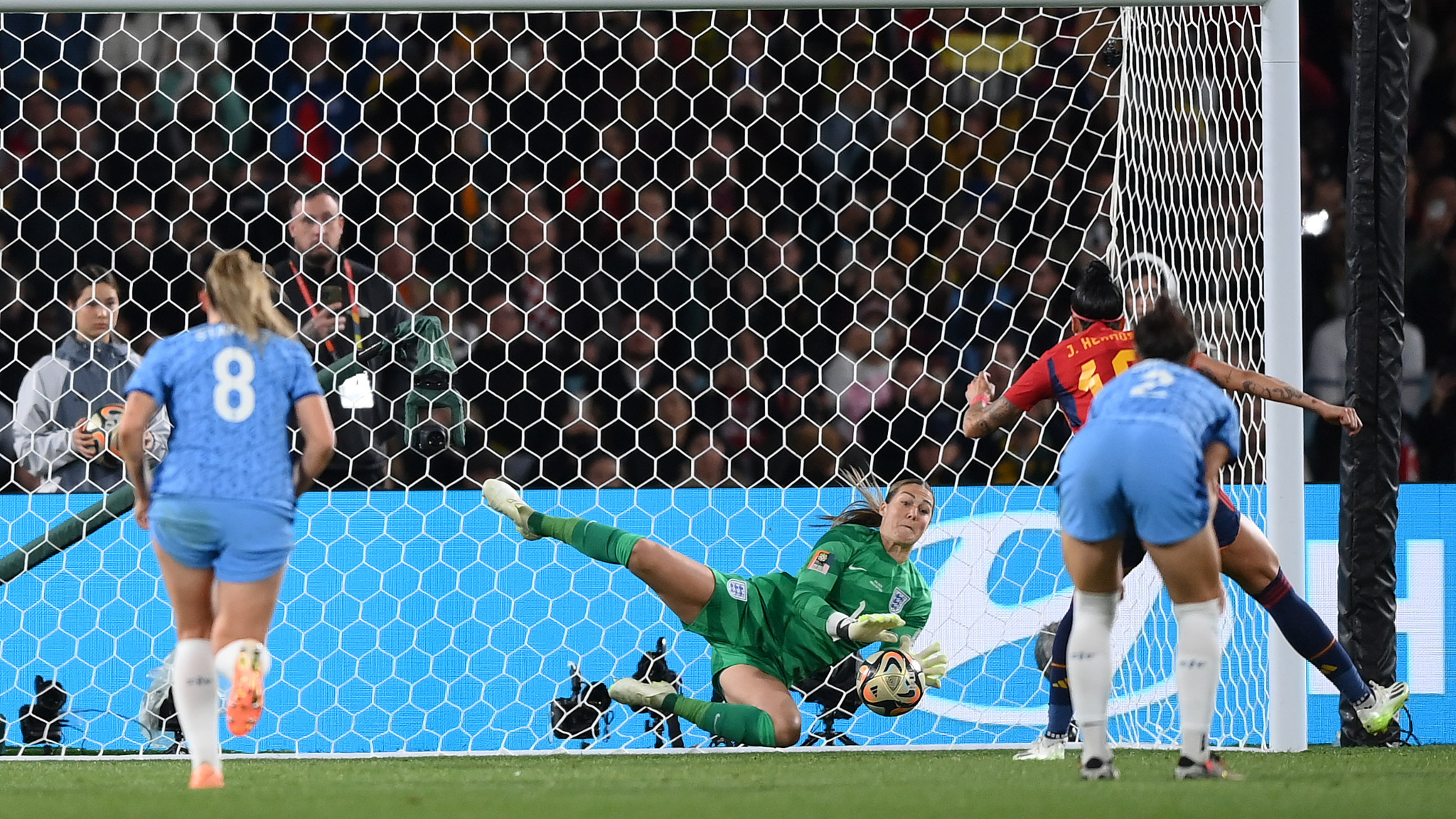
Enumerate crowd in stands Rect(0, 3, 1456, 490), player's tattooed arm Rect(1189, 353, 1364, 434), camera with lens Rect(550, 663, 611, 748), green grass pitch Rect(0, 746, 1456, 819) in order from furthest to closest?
crowd in stands Rect(0, 3, 1456, 490), camera with lens Rect(550, 663, 611, 748), player's tattooed arm Rect(1189, 353, 1364, 434), green grass pitch Rect(0, 746, 1456, 819)

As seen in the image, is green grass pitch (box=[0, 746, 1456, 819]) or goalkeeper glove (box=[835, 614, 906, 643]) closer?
green grass pitch (box=[0, 746, 1456, 819])

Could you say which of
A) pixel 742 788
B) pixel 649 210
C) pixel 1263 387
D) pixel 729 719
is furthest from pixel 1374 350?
pixel 649 210

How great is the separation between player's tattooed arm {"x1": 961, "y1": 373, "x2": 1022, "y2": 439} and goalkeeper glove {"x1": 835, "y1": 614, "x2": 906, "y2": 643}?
621 millimetres

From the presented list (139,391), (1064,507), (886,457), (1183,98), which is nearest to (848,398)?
(886,457)

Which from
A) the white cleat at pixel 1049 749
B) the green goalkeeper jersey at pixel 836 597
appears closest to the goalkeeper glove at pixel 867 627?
the green goalkeeper jersey at pixel 836 597

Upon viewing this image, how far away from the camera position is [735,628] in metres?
5.47

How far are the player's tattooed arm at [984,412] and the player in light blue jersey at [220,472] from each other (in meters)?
2.02

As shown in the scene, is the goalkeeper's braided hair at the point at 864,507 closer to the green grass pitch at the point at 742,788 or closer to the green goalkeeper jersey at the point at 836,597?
the green goalkeeper jersey at the point at 836,597

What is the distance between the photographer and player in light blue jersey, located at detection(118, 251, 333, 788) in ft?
12.3

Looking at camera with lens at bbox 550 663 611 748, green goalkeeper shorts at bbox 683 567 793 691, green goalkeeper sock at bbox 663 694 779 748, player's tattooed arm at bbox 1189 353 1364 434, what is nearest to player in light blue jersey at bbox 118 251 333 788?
green goalkeeper sock at bbox 663 694 779 748

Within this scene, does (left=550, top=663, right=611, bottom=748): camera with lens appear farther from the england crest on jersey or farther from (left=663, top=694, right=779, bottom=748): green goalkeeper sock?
the england crest on jersey

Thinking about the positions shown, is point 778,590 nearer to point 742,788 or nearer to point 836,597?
point 836,597

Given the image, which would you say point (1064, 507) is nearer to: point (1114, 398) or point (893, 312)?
point (1114, 398)

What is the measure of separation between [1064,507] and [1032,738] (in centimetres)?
236
